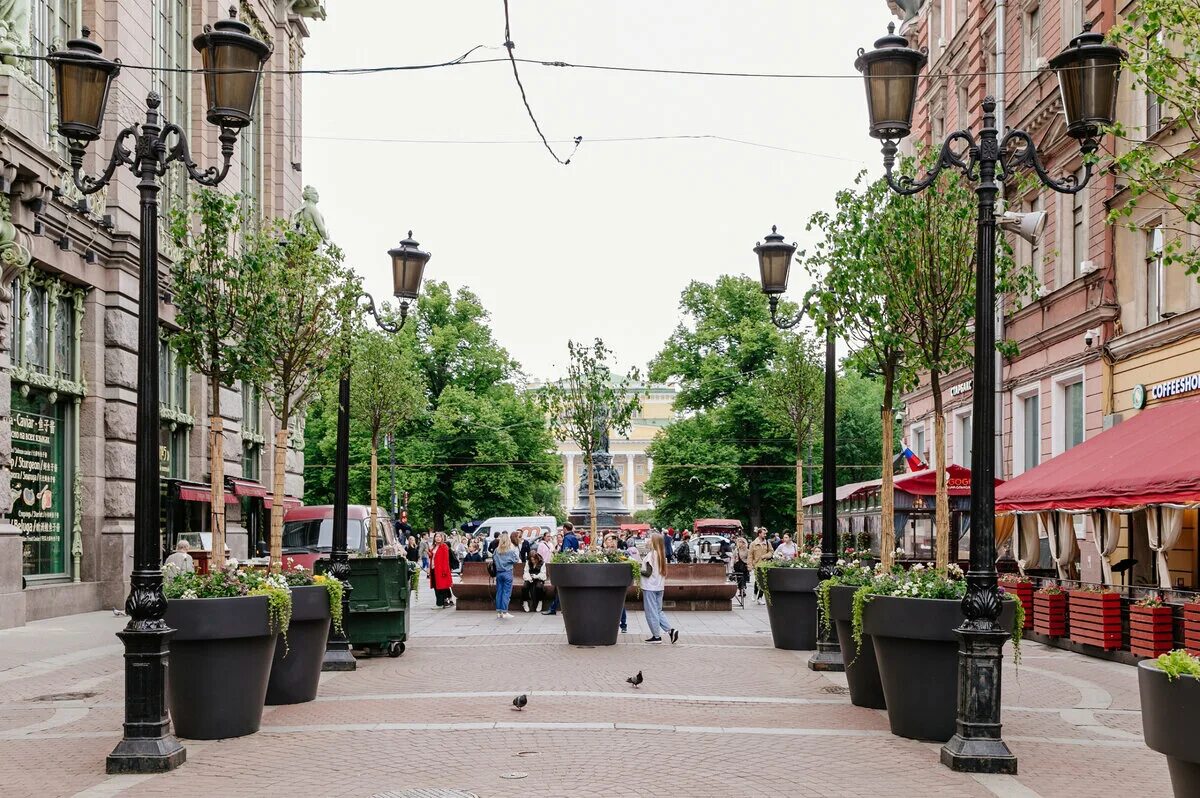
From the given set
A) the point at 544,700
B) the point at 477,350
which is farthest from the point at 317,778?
the point at 477,350

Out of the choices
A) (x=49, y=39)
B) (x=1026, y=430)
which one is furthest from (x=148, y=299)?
(x=1026, y=430)

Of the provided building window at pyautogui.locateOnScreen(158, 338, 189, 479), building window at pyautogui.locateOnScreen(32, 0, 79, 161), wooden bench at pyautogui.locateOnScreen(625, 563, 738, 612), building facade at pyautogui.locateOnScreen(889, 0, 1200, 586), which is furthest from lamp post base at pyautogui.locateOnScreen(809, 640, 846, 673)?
building window at pyautogui.locateOnScreen(158, 338, 189, 479)

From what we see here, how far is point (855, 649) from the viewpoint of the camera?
38.1ft

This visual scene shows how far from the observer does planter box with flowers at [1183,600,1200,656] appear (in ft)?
48.1

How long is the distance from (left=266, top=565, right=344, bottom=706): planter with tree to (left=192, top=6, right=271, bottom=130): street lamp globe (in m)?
4.01

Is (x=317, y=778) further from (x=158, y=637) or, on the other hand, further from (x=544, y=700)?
(x=544, y=700)

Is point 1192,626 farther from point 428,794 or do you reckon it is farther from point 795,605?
point 428,794

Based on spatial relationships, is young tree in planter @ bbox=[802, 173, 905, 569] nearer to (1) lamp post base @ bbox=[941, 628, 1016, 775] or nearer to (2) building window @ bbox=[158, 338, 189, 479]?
(1) lamp post base @ bbox=[941, 628, 1016, 775]

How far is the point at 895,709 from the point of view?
10.2 m

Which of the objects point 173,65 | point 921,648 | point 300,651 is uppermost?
point 173,65

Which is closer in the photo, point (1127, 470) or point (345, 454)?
point (345, 454)

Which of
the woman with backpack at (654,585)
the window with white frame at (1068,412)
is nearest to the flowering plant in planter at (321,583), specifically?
the woman with backpack at (654,585)

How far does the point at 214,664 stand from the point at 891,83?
21.9 feet

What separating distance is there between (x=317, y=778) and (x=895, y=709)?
4.31 metres
